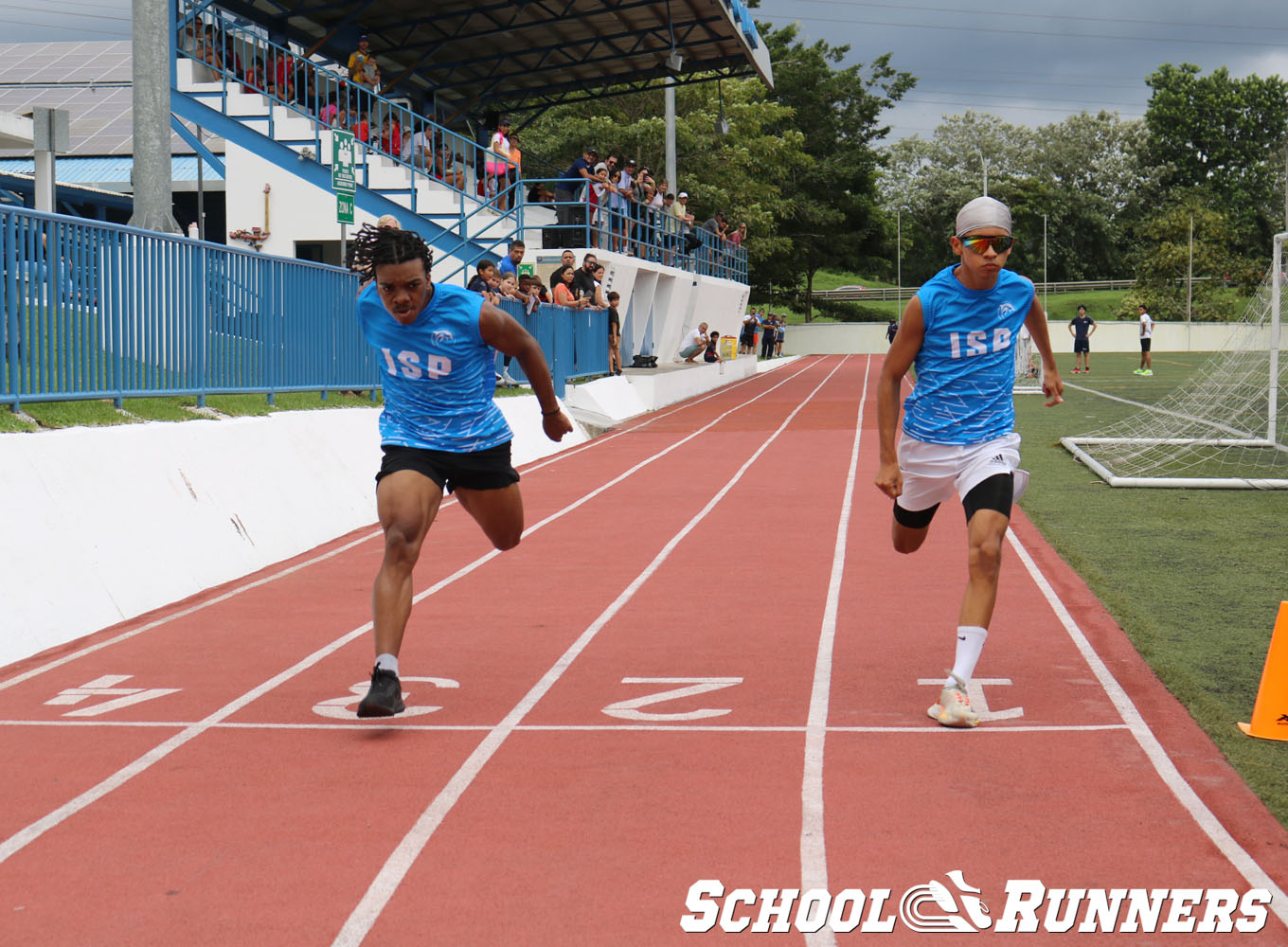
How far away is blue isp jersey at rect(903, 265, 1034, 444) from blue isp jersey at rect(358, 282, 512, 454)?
6.30ft

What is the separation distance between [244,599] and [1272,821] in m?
6.50

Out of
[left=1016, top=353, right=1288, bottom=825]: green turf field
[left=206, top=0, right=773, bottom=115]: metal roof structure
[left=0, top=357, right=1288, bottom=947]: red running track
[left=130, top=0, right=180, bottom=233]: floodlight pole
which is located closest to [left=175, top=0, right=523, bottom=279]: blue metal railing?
[left=206, top=0, right=773, bottom=115]: metal roof structure

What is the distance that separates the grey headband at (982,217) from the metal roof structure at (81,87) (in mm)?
33474

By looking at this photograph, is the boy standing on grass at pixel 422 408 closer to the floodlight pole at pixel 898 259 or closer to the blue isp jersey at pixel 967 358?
the blue isp jersey at pixel 967 358

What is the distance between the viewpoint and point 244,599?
9250mm

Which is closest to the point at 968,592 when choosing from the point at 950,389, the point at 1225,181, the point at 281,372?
the point at 950,389

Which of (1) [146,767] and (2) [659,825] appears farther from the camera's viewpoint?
(1) [146,767]

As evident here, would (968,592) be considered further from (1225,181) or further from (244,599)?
(1225,181)

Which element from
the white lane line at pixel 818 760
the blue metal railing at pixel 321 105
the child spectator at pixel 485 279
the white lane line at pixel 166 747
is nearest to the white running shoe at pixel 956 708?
the white lane line at pixel 818 760

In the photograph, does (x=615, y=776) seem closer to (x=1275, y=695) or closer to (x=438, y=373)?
(x=438, y=373)

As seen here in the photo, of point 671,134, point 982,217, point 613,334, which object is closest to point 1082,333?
point 671,134

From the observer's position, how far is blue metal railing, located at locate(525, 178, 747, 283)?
92.2ft

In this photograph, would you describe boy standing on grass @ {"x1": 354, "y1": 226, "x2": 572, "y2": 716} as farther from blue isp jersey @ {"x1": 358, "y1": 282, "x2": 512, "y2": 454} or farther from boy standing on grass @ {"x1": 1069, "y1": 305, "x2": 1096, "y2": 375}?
boy standing on grass @ {"x1": 1069, "y1": 305, "x2": 1096, "y2": 375}

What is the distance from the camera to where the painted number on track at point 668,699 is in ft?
20.4
